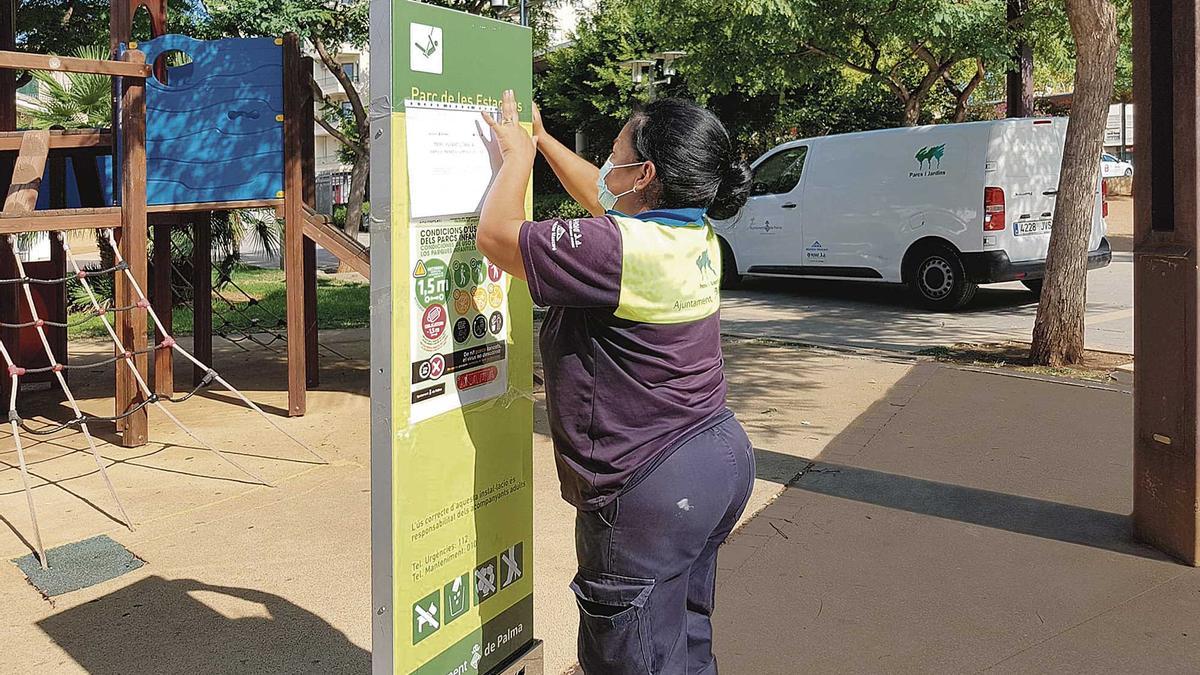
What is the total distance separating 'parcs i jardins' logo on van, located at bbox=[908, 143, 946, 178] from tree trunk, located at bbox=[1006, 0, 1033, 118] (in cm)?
405

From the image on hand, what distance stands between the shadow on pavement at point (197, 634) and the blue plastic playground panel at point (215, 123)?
11.8 feet

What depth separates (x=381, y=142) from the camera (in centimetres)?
258

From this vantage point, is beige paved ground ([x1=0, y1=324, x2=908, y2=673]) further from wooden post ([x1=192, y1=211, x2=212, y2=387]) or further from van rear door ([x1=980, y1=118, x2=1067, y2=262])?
van rear door ([x1=980, y1=118, x2=1067, y2=262])

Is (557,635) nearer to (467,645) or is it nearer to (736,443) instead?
(467,645)

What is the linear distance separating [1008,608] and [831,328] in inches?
307

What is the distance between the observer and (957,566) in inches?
189

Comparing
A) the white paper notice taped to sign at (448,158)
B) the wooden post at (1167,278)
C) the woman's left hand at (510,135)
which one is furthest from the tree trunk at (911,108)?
the white paper notice taped to sign at (448,158)

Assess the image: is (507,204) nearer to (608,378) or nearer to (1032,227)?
(608,378)

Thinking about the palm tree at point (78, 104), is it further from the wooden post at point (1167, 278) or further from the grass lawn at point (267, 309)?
the wooden post at point (1167, 278)

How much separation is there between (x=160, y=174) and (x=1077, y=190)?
685 centimetres

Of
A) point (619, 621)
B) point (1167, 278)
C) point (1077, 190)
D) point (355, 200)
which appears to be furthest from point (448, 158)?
point (355, 200)

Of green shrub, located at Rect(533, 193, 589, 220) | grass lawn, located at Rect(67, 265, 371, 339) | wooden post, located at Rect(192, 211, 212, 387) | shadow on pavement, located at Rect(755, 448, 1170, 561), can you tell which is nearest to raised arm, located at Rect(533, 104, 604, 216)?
shadow on pavement, located at Rect(755, 448, 1170, 561)

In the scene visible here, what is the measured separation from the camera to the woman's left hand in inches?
111

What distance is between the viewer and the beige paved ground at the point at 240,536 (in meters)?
4.02
